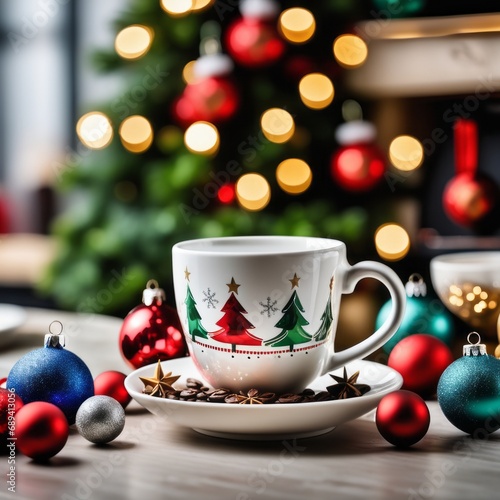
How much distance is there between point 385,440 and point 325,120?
6.10ft

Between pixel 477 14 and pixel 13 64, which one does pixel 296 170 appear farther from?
pixel 13 64

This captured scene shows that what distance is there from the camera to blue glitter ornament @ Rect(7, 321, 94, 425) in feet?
2.10

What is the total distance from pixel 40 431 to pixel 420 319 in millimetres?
426

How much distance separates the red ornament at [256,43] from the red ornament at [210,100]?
0.10 metres

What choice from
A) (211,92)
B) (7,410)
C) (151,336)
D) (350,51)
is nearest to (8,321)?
(151,336)

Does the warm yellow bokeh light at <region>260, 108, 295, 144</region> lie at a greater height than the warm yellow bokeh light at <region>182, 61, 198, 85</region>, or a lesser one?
lesser

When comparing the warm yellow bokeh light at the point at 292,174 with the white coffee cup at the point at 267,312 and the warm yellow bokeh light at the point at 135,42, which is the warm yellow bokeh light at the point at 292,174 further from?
the white coffee cup at the point at 267,312

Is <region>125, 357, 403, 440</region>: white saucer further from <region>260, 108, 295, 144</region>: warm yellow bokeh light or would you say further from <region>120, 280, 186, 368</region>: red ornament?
<region>260, 108, 295, 144</region>: warm yellow bokeh light

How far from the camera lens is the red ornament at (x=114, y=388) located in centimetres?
69

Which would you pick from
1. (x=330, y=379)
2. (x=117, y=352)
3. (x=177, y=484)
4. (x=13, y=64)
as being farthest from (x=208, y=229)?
(x=13, y=64)

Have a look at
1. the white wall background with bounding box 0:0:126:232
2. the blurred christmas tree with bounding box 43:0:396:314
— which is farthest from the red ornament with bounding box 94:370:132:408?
the white wall background with bounding box 0:0:126:232

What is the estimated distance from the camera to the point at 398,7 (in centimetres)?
242

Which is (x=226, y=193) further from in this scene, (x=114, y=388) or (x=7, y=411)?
(x=7, y=411)

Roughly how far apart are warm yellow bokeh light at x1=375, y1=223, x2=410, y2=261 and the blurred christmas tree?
1.9 inches
